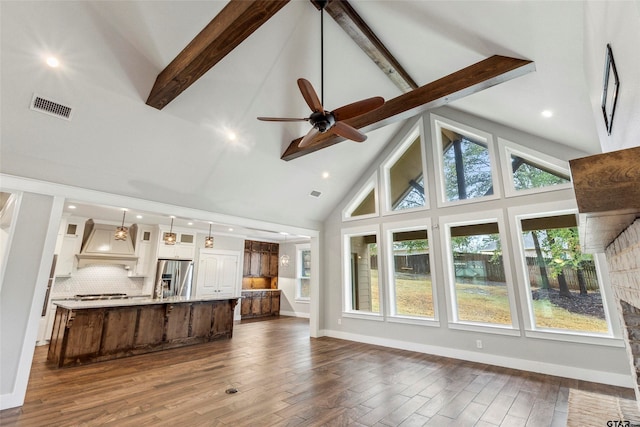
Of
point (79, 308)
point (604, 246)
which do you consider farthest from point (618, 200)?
point (79, 308)

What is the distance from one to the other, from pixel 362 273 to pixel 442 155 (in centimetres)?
305

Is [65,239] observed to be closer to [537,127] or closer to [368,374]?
[368,374]

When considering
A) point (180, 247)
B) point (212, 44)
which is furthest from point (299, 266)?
point (212, 44)

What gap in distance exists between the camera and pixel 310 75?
4.24 meters

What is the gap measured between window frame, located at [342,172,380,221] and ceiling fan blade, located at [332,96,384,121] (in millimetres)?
3693

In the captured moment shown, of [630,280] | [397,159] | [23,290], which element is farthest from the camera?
[397,159]

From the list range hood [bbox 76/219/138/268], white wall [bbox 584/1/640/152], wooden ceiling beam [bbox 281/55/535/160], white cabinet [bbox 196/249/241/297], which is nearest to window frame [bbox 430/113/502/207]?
wooden ceiling beam [bbox 281/55/535/160]

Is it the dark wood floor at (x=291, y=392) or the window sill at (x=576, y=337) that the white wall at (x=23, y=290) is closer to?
the dark wood floor at (x=291, y=392)

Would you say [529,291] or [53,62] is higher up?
[53,62]

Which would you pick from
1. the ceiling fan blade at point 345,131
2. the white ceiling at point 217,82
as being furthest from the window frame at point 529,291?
the ceiling fan blade at point 345,131

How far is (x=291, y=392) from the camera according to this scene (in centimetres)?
345

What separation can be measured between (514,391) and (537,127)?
12.0 feet

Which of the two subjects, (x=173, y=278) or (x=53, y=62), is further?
(x=173, y=278)

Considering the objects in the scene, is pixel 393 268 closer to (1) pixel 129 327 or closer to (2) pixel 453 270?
(2) pixel 453 270
